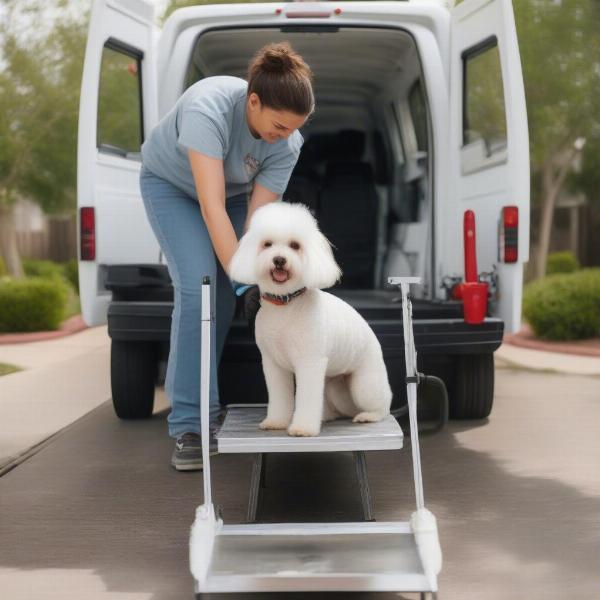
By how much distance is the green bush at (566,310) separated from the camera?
1068 centimetres

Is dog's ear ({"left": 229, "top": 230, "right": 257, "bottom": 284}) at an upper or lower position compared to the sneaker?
upper

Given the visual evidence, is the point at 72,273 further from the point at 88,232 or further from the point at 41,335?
the point at 88,232

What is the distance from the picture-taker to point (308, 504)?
4.17 m

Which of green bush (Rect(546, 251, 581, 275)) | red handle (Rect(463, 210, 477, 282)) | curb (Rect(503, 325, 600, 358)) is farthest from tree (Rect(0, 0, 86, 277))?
red handle (Rect(463, 210, 477, 282))

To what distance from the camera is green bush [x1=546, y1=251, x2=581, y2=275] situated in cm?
2125

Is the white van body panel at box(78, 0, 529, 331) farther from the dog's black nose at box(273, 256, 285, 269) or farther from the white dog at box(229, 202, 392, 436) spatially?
the dog's black nose at box(273, 256, 285, 269)

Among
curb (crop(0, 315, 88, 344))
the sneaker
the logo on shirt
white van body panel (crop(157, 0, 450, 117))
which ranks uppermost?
white van body panel (crop(157, 0, 450, 117))

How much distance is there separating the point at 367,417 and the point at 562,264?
18.3 m

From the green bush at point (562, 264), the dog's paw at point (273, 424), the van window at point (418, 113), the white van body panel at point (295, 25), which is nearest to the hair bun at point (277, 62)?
the dog's paw at point (273, 424)

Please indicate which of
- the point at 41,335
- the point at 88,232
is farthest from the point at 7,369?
the point at 88,232

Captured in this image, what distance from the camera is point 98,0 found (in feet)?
18.1

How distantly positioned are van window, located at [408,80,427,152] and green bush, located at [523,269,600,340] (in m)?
4.16

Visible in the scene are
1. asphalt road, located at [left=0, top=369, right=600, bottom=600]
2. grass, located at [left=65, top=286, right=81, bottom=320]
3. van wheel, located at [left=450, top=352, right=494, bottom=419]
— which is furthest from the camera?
grass, located at [left=65, top=286, right=81, bottom=320]

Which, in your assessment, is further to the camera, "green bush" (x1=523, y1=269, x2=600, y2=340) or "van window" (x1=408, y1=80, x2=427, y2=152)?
"green bush" (x1=523, y1=269, x2=600, y2=340)
